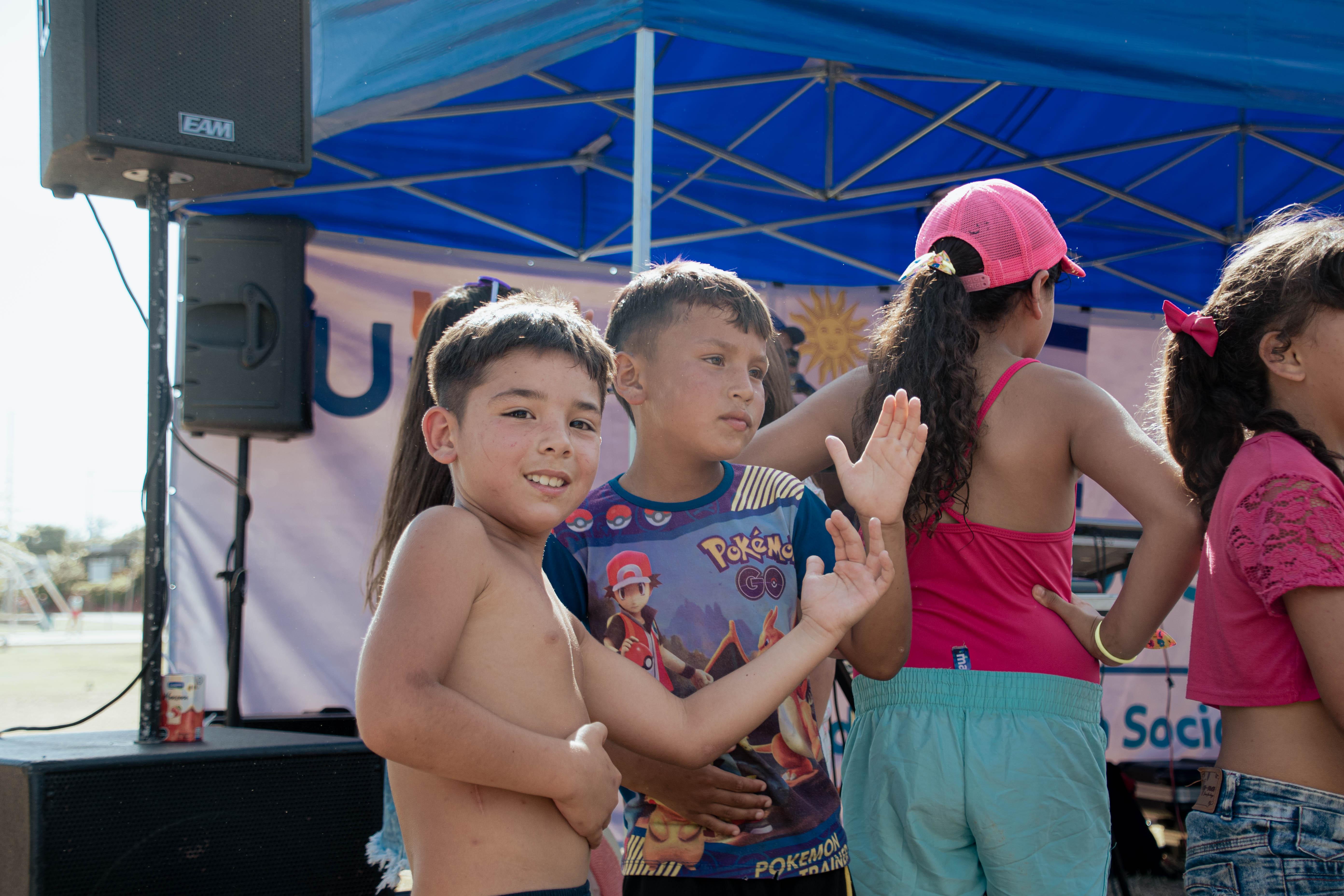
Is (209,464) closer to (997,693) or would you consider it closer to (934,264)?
(934,264)

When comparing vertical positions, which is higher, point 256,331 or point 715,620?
point 256,331

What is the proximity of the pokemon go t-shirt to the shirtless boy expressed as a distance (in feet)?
0.46

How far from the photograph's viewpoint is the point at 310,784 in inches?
87.4

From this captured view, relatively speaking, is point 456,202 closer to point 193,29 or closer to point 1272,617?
point 193,29

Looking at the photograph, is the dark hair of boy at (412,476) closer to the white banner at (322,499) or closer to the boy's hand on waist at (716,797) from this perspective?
the boy's hand on waist at (716,797)

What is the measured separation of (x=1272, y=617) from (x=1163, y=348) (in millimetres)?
562

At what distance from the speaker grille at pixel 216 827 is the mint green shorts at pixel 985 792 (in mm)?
1243

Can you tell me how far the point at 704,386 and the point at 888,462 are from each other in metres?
0.36

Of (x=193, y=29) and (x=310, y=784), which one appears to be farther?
(x=193, y=29)

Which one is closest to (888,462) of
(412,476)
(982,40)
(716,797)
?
(716,797)

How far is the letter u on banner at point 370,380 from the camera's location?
4562mm

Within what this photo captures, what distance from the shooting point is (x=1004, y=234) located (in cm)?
170

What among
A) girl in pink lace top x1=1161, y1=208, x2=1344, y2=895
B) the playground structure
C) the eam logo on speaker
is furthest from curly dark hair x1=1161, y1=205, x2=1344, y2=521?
the playground structure

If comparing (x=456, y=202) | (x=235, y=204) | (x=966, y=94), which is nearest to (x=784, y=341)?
(x=966, y=94)
